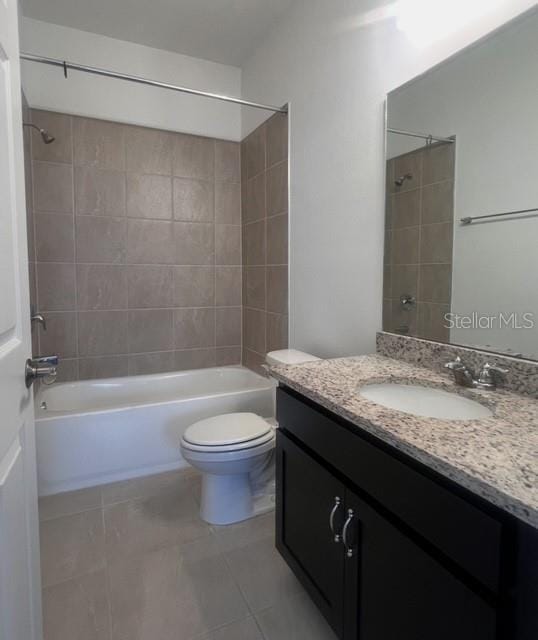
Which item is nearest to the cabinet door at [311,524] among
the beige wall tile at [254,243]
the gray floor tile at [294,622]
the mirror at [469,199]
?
the gray floor tile at [294,622]

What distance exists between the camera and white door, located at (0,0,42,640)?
2.44 ft

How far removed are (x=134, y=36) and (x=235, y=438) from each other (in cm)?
260

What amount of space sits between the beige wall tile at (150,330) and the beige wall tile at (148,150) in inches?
39.8

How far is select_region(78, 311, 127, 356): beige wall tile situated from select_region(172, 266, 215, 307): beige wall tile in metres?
0.42

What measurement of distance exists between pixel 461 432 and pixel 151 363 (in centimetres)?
240

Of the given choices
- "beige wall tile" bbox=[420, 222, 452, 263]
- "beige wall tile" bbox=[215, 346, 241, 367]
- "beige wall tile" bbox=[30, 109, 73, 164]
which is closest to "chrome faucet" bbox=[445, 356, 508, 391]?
"beige wall tile" bbox=[420, 222, 452, 263]

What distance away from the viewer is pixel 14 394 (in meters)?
0.80

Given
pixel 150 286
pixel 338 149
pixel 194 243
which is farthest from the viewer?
pixel 194 243

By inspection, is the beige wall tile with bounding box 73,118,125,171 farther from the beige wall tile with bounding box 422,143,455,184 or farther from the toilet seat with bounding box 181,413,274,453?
the beige wall tile with bounding box 422,143,455,184

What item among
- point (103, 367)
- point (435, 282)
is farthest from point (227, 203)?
point (435, 282)

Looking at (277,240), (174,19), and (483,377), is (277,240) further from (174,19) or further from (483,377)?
(483,377)

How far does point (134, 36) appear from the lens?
2.46 m

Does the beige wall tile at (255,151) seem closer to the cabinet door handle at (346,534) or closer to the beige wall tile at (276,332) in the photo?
the beige wall tile at (276,332)

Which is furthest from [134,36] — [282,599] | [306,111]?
[282,599]
